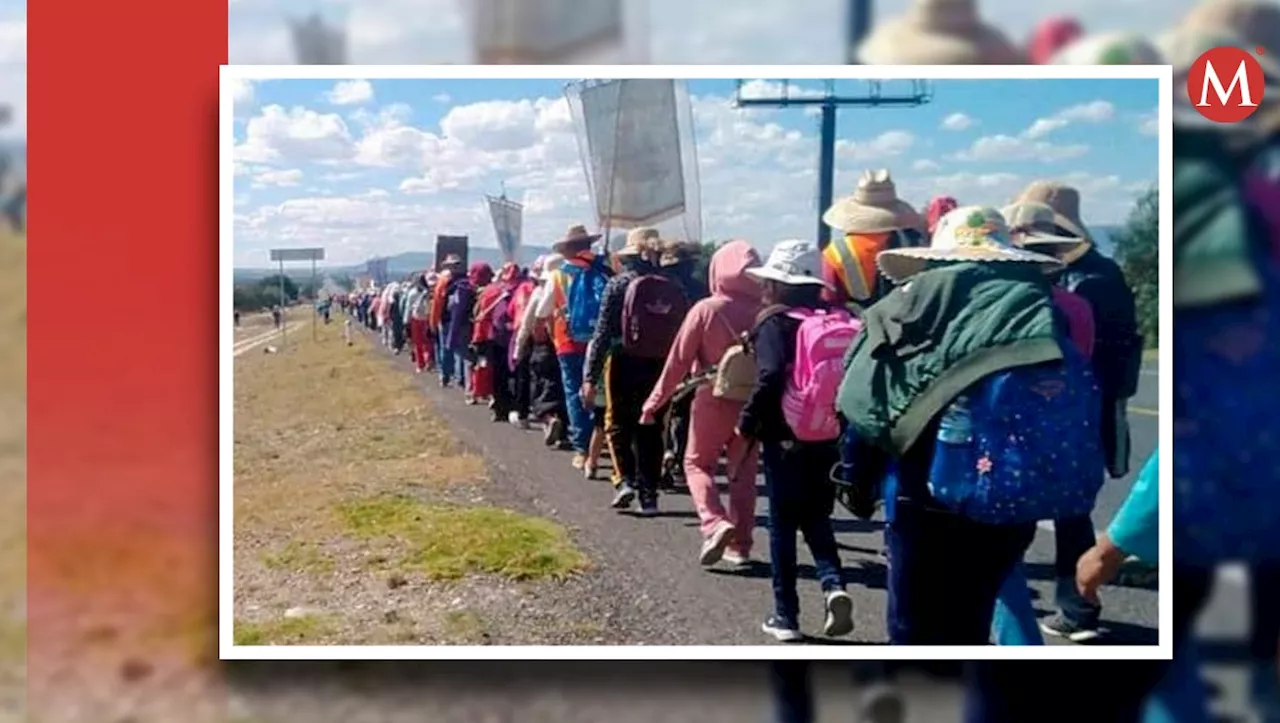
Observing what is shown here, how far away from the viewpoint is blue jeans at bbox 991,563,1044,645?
12.9ft

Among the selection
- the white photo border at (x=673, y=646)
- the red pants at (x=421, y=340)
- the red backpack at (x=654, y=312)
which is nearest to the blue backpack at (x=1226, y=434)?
the white photo border at (x=673, y=646)

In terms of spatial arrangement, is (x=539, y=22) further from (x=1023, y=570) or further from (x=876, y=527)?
(x=1023, y=570)

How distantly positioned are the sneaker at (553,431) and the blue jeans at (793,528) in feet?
1.81

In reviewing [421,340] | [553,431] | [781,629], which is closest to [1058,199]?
[781,629]

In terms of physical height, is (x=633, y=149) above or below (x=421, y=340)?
above

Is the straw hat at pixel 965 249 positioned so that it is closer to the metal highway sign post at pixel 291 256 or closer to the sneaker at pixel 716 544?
the sneaker at pixel 716 544

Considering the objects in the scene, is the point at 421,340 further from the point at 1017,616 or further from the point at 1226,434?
the point at 1226,434

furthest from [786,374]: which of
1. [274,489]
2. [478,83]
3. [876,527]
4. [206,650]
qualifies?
[206,650]

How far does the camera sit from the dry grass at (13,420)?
3.95 meters

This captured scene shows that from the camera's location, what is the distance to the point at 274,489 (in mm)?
3986

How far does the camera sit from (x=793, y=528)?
398cm

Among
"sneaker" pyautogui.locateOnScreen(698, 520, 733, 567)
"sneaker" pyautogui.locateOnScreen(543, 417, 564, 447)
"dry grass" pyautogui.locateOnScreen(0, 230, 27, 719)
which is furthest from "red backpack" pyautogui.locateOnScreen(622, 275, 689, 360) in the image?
"dry grass" pyautogui.locateOnScreen(0, 230, 27, 719)

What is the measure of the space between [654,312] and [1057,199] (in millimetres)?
1011

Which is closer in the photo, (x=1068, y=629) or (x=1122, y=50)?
(x=1122, y=50)
